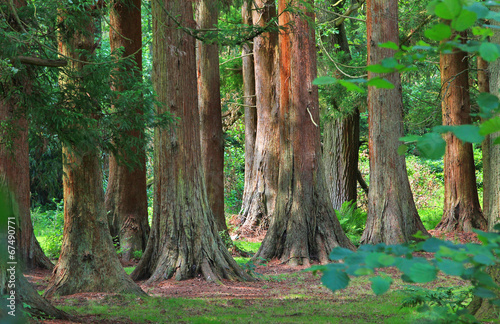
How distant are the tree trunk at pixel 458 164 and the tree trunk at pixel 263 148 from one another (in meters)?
4.92

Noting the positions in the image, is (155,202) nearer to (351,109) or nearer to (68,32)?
(68,32)

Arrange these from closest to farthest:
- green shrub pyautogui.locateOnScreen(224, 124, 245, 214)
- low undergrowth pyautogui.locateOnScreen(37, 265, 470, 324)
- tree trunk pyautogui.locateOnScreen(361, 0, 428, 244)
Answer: low undergrowth pyautogui.locateOnScreen(37, 265, 470, 324) < tree trunk pyautogui.locateOnScreen(361, 0, 428, 244) < green shrub pyautogui.locateOnScreen(224, 124, 245, 214)

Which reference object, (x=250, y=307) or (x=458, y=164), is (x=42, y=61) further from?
(x=458, y=164)

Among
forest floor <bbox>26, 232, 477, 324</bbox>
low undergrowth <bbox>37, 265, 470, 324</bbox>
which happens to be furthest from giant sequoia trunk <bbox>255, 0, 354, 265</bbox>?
low undergrowth <bbox>37, 265, 470, 324</bbox>

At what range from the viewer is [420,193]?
2442 cm

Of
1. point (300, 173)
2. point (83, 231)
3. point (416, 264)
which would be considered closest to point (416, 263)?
point (416, 264)

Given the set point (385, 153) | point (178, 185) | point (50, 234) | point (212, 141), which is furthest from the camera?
point (50, 234)

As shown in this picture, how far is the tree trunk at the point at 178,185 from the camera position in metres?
8.11

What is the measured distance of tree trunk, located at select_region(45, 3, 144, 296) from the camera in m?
6.39

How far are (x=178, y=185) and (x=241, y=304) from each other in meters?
2.45

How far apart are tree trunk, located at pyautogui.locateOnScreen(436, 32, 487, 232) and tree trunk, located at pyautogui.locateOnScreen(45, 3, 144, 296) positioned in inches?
406

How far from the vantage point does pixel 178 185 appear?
8.15m

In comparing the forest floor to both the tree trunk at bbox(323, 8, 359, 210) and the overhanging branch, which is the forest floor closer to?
the overhanging branch

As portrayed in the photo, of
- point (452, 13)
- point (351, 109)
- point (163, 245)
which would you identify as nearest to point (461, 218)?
point (351, 109)
